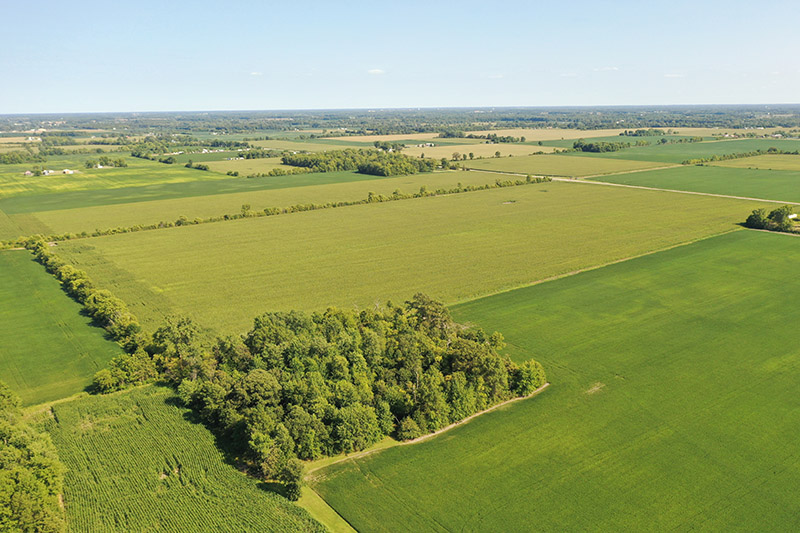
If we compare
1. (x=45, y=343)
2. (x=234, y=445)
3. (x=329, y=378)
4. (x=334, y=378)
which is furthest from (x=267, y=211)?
(x=234, y=445)

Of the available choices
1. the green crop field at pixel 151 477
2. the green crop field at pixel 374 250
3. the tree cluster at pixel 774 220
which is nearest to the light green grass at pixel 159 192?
the green crop field at pixel 374 250

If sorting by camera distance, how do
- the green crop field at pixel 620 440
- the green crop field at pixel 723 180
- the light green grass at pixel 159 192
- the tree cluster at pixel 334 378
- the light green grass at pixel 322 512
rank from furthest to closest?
the green crop field at pixel 723 180 < the light green grass at pixel 159 192 < the tree cluster at pixel 334 378 < the green crop field at pixel 620 440 < the light green grass at pixel 322 512

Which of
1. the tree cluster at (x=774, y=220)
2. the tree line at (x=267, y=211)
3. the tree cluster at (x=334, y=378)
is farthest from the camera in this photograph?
the tree cluster at (x=774, y=220)

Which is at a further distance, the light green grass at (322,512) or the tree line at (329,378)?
the tree line at (329,378)

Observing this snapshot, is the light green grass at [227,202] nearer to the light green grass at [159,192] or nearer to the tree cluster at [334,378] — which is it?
the light green grass at [159,192]

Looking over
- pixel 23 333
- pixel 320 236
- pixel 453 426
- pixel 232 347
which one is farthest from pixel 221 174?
pixel 453 426

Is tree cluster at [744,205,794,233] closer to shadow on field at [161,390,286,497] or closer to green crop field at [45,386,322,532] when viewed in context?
shadow on field at [161,390,286,497]

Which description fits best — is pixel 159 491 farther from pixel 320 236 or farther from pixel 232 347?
pixel 320 236
